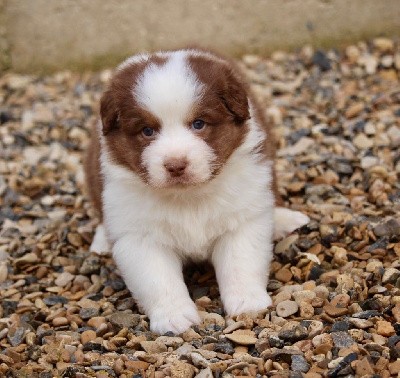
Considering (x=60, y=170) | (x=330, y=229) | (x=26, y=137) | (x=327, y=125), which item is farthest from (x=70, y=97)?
(x=330, y=229)

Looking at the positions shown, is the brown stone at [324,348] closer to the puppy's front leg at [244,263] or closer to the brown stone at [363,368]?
the brown stone at [363,368]

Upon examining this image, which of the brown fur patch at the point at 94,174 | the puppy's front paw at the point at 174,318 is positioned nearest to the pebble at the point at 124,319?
the puppy's front paw at the point at 174,318

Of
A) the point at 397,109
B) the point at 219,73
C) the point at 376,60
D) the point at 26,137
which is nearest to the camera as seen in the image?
the point at 219,73

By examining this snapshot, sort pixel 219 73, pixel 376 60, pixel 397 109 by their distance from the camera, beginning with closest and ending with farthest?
pixel 219 73, pixel 397 109, pixel 376 60

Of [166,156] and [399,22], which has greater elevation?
[166,156]

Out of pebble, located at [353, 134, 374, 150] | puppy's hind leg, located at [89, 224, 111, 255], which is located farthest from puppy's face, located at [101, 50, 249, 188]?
pebble, located at [353, 134, 374, 150]

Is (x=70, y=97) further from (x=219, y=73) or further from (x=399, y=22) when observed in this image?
(x=219, y=73)
